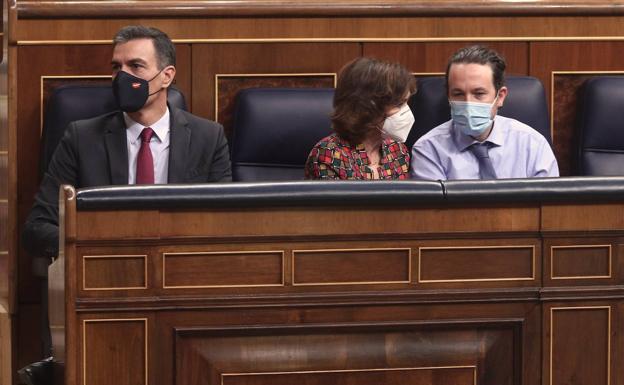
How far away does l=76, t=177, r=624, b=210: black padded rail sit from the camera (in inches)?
44.4

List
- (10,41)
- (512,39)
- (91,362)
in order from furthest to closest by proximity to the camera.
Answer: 1. (512,39)
2. (10,41)
3. (91,362)

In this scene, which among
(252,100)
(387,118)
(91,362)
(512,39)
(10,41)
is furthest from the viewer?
(512,39)

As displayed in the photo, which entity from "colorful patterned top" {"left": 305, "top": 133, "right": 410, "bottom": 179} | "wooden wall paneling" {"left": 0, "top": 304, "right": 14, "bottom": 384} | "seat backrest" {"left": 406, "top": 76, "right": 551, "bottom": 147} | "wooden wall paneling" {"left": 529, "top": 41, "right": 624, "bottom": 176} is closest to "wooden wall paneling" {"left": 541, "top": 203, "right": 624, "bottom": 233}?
"colorful patterned top" {"left": 305, "top": 133, "right": 410, "bottom": 179}

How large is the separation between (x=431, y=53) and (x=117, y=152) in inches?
20.0

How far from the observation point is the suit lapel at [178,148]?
1572 millimetres

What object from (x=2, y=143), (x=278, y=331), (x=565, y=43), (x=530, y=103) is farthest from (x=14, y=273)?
(x=565, y=43)

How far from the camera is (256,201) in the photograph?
114 centimetres

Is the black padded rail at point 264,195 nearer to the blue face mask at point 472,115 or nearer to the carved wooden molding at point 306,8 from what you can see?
the blue face mask at point 472,115

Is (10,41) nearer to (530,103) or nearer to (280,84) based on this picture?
(280,84)

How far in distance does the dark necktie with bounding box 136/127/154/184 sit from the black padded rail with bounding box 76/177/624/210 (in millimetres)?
425

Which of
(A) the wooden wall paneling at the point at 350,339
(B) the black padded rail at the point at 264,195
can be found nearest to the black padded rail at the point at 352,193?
(B) the black padded rail at the point at 264,195

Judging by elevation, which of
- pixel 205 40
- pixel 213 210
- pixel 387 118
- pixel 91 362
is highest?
pixel 205 40

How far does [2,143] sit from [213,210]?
49cm

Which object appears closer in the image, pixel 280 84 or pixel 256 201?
pixel 256 201
